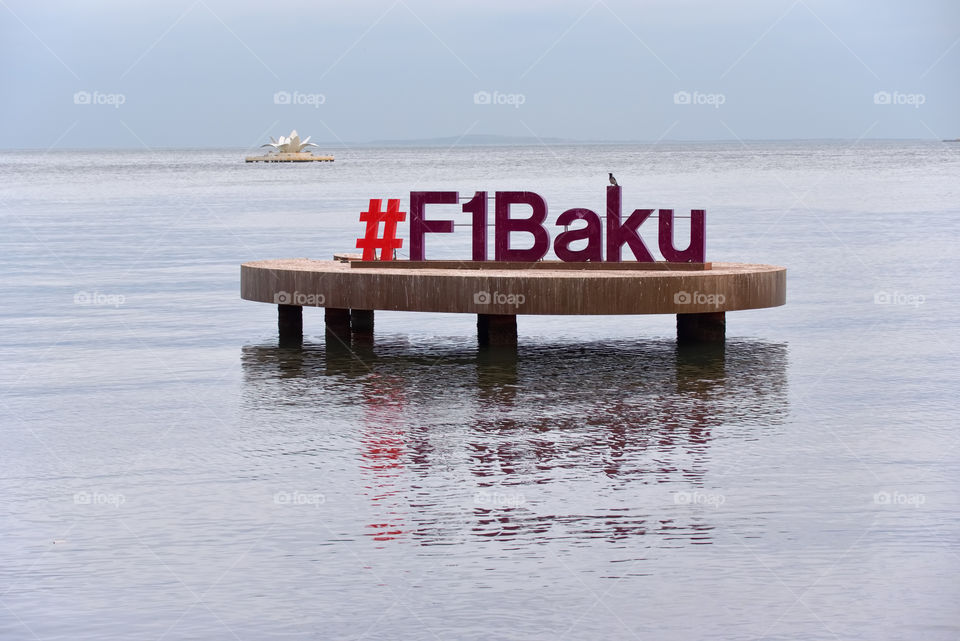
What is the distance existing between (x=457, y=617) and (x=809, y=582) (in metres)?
3.53

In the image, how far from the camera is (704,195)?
120562mm

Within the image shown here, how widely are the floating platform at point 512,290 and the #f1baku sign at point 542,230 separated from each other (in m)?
0.27

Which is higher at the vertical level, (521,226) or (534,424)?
A: (521,226)

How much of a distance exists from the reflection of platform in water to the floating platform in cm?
85

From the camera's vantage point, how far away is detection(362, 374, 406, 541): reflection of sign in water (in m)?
16.8

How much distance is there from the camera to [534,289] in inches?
1095

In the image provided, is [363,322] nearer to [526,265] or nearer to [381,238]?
[381,238]

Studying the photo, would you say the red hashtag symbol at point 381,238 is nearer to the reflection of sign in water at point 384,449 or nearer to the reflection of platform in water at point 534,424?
the reflection of platform in water at point 534,424

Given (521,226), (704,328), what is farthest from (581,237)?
(704,328)

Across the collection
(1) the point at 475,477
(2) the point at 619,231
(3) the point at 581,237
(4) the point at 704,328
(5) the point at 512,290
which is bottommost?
(1) the point at 475,477

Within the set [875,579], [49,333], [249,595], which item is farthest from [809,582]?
[49,333]

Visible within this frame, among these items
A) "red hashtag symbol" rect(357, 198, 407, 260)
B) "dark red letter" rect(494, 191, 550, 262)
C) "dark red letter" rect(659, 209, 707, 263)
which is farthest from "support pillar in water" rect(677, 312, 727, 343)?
"red hashtag symbol" rect(357, 198, 407, 260)

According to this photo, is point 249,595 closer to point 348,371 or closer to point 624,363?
point 348,371

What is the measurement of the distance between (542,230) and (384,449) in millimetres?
10723
